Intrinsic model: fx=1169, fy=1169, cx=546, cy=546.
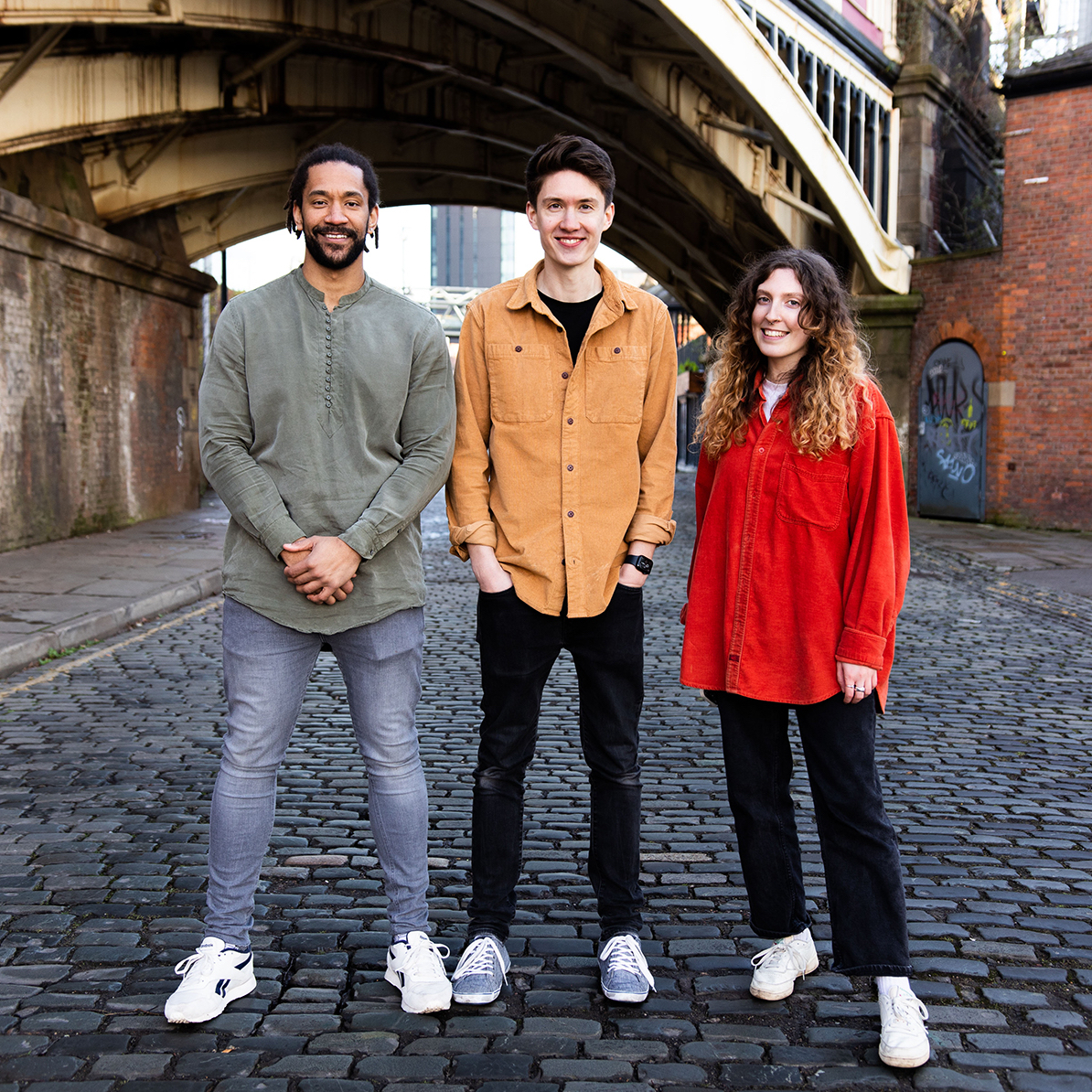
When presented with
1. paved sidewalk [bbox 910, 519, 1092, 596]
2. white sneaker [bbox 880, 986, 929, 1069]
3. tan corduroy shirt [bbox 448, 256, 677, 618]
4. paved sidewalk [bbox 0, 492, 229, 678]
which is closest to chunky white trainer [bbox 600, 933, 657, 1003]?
white sneaker [bbox 880, 986, 929, 1069]

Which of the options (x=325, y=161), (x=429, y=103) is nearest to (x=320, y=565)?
(x=325, y=161)

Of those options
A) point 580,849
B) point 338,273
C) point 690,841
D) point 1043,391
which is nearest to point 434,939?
point 580,849

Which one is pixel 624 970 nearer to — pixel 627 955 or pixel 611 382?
pixel 627 955

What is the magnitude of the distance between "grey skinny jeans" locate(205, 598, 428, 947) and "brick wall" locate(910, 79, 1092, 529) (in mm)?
16056

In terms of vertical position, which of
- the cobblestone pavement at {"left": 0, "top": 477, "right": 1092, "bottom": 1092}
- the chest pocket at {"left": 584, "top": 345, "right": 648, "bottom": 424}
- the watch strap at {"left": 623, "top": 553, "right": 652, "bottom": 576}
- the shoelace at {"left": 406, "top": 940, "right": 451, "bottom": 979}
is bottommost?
the cobblestone pavement at {"left": 0, "top": 477, "right": 1092, "bottom": 1092}

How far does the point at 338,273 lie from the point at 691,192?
17957mm

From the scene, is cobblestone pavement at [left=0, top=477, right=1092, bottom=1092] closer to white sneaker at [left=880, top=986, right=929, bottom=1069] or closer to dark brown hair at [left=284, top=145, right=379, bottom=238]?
white sneaker at [left=880, top=986, right=929, bottom=1069]

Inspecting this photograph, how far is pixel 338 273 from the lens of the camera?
9.35ft

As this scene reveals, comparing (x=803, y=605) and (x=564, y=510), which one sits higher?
(x=564, y=510)

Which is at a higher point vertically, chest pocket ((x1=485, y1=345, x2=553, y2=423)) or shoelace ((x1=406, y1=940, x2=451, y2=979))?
chest pocket ((x1=485, y1=345, x2=553, y2=423))

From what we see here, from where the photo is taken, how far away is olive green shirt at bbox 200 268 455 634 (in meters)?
2.77

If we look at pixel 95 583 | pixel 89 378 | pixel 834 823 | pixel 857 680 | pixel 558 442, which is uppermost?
pixel 89 378

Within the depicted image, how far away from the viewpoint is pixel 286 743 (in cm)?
285

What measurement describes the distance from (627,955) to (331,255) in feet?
6.04
